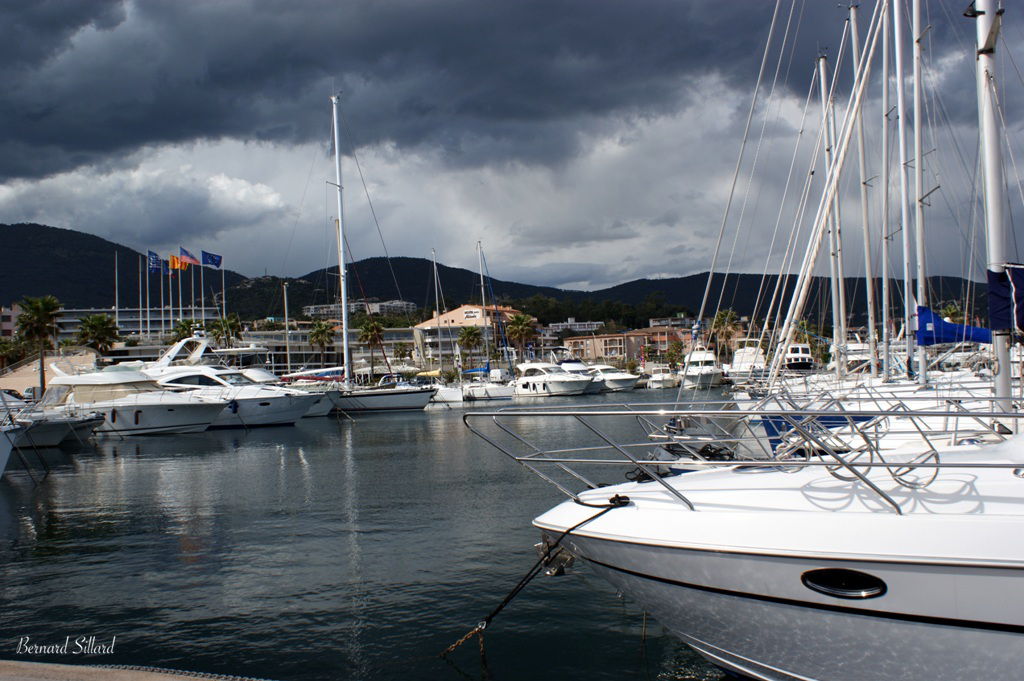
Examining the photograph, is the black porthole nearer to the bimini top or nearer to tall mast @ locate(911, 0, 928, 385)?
tall mast @ locate(911, 0, 928, 385)

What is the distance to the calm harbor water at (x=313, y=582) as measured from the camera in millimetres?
8156

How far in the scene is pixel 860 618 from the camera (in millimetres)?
5152

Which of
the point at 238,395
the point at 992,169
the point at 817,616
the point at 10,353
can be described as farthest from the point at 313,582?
the point at 10,353

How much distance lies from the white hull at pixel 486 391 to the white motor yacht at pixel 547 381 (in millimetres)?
1119

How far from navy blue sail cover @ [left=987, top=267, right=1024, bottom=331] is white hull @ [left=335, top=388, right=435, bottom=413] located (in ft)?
153

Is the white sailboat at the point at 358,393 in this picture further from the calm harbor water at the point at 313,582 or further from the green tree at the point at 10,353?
the green tree at the point at 10,353

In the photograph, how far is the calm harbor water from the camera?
26.8 feet

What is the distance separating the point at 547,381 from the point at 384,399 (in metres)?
20.1

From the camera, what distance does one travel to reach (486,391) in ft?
225

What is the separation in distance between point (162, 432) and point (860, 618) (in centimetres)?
4009

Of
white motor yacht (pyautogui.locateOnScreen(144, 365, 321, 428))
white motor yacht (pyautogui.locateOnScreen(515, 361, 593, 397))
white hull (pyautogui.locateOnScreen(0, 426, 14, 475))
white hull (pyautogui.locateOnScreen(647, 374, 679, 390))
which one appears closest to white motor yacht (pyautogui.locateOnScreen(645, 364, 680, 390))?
white hull (pyautogui.locateOnScreen(647, 374, 679, 390))

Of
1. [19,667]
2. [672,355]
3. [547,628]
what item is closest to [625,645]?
[547,628]

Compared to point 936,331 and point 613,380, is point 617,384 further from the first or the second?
point 936,331

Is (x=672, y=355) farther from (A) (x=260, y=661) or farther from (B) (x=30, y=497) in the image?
(A) (x=260, y=661)
